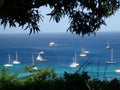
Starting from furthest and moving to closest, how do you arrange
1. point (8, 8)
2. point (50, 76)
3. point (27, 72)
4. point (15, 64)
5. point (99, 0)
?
1. point (15, 64)
2. point (27, 72)
3. point (50, 76)
4. point (99, 0)
5. point (8, 8)

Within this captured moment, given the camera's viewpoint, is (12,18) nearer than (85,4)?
Yes

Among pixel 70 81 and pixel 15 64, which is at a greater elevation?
pixel 70 81

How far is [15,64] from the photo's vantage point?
9031 cm

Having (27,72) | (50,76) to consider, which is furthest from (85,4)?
(27,72)

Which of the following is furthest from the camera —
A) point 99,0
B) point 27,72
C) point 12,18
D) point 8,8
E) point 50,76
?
point 27,72

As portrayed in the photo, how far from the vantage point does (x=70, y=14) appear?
22.1 ft

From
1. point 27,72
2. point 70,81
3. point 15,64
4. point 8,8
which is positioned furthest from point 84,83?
point 15,64

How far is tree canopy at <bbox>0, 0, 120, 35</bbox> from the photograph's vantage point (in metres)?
5.85

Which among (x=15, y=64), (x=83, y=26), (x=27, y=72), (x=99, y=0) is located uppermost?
(x=99, y=0)

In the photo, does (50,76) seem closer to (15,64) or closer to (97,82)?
(97,82)

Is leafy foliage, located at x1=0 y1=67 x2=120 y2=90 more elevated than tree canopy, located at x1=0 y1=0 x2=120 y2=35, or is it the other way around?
tree canopy, located at x1=0 y1=0 x2=120 y2=35

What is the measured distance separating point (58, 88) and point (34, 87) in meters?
0.46

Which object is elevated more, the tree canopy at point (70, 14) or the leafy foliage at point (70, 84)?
the tree canopy at point (70, 14)

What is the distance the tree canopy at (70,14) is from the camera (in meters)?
5.85
